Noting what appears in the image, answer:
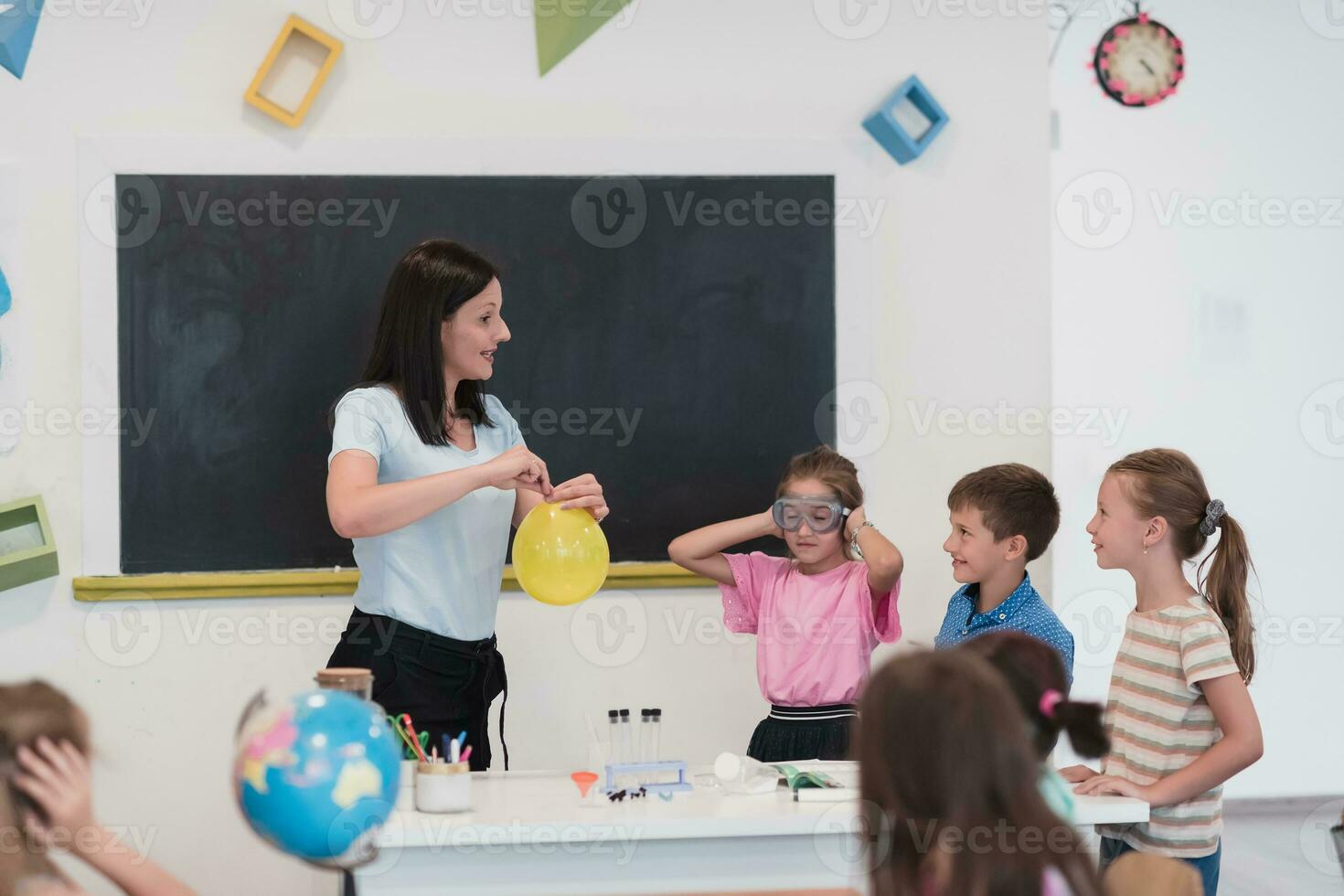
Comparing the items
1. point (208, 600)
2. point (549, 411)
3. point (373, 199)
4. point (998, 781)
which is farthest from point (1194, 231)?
point (998, 781)

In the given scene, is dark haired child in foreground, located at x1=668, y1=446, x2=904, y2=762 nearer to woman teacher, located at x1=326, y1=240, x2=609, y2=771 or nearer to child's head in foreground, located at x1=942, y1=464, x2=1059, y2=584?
child's head in foreground, located at x1=942, y1=464, x2=1059, y2=584

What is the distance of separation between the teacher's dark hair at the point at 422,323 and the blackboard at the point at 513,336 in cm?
54

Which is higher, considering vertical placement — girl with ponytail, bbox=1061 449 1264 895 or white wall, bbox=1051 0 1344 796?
white wall, bbox=1051 0 1344 796

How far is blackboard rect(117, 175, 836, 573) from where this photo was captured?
2871 millimetres

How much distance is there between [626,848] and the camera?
182cm

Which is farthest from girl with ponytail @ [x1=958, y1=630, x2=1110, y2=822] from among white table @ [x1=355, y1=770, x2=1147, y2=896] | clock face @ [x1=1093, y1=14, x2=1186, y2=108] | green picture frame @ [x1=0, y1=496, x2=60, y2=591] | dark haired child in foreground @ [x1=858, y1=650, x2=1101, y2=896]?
clock face @ [x1=1093, y1=14, x2=1186, y2=108]

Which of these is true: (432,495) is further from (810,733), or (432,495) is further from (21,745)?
(21,745)

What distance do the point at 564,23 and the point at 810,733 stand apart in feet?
5.58

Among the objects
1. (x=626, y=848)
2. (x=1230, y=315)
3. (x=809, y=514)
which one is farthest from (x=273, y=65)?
(x=1230, y=315)

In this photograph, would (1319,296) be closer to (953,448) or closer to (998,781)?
(953,448)

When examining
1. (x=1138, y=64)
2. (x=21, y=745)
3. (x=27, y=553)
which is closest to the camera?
(x=21, y=745)

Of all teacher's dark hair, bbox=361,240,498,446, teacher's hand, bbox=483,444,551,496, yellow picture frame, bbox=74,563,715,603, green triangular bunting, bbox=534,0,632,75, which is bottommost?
yellow picture frame, bbox=74,563,715,603

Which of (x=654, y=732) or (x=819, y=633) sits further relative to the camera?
(x=819, y=633)

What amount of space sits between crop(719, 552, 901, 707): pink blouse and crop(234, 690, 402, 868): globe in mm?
1170
